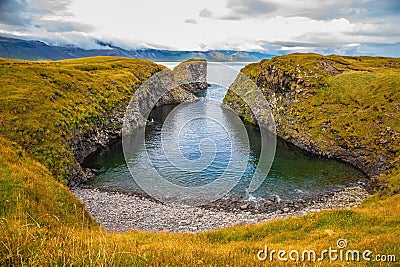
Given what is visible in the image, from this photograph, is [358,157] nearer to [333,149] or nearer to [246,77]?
[333,149]

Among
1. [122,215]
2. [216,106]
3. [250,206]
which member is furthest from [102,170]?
[216,106]

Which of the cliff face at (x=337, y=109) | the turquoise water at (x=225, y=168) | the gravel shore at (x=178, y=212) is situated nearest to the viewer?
the gravel shore at (x=178, y=212)

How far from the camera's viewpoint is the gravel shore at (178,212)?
3538cm

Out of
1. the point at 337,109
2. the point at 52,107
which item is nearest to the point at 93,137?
the point at 52,107

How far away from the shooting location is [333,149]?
204 feet

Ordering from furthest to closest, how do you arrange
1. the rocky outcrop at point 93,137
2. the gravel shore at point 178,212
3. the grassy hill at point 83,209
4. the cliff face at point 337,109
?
the cliff face at point 337,109
the rocky outcrop at point 93,137
the gravel shore at point 178,212
the grassy hill at point 83,209

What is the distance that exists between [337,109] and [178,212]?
52.7m

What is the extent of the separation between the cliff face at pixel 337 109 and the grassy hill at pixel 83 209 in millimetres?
529

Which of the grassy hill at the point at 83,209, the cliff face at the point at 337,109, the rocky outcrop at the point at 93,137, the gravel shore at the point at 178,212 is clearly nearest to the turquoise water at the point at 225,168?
the rocky outcrop at the point at 93,137

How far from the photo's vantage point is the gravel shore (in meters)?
35.4

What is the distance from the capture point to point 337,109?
72062 millimetres

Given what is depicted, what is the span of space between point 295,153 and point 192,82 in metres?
128

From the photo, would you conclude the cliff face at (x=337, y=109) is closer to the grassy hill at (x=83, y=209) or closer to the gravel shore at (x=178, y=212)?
the grassy hill at (x=83, y=209)

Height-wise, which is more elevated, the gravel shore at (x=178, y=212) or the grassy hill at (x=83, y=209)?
the grassy hill at (x=83, y=209)
